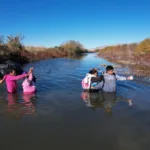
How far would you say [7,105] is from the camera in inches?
348

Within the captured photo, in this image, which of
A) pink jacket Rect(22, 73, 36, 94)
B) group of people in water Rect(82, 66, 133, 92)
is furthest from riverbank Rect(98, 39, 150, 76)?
pink jacket Rect(22, 73, 36, 94)

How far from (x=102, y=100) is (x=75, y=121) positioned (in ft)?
9.51

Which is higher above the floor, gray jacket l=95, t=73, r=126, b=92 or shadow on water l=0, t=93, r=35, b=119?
gray jacket l=95, t=73, r=126, b=92

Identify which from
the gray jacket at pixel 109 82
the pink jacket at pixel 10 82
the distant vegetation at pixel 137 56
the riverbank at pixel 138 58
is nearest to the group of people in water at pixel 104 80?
the gray jacket at pixel 109 82

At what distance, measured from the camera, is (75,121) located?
6926mm

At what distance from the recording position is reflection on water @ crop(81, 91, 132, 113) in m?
8.74

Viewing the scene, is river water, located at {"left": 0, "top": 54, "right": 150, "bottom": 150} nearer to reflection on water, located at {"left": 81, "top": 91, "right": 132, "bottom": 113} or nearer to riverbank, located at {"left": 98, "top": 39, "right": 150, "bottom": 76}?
reflection on water, located at {"left": 81, "top": 91, "right": 132, "bottom": 113}

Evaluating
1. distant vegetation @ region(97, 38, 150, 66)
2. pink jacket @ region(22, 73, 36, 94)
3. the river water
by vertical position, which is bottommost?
the river water

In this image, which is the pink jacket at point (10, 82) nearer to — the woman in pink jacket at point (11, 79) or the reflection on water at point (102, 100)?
the woman in pink jacket at point (11, 79)

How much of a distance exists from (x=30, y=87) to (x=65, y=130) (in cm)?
502

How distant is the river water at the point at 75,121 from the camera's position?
214 inches

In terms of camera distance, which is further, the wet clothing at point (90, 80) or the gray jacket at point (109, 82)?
the wet clothing at point (90, 80)

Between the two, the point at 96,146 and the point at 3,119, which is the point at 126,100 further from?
the point at 3,119

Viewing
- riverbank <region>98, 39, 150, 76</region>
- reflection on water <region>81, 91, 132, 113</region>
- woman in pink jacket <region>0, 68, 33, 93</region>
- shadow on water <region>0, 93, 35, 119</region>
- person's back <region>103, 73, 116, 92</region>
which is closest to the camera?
shadow on water <region>0, 93, 35, 119</region>
